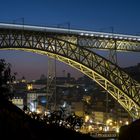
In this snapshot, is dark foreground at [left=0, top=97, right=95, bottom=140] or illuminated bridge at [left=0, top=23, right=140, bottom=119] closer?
dark foreground at [left=0, top=97, right=95, bottom=140]

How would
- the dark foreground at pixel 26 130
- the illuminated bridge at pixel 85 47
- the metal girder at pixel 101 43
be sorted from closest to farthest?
1. the dark foreground at pixel 26 130
2. the illuminated bridge at pixel 85 47
3. the metal girder at pixel 101 43

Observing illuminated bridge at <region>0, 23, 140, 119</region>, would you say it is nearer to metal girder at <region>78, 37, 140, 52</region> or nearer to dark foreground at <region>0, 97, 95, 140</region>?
metal girder at <region>78, 37, 140, 52</region>

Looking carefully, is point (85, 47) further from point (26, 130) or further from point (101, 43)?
point (26, 130)

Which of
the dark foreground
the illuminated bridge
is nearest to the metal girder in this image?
the illuminated bridge

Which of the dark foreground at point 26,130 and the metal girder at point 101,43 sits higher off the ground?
the metal girder at point 101,43

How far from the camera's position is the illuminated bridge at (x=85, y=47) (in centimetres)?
3556

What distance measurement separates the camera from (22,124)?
826cm

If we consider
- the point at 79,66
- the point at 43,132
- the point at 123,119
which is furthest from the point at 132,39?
the point at 43,132

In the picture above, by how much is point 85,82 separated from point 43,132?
98772 mm

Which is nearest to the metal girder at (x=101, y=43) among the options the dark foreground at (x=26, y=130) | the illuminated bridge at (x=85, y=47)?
the illuminated bridge at (x=85, y=47)

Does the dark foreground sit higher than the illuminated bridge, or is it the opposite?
the illuminated bridge

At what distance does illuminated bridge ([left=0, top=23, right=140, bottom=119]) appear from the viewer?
117 feet

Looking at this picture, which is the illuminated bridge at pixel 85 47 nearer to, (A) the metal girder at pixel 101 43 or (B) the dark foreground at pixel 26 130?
(A) the metal girder at pixel 101 43

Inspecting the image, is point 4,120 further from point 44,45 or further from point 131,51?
point 131,51
